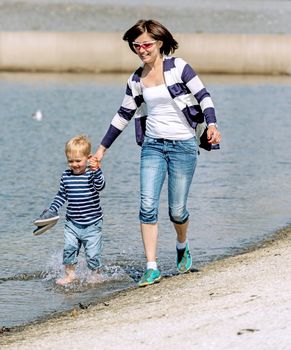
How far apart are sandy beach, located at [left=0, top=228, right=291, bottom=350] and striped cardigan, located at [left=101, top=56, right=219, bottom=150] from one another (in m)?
0.98

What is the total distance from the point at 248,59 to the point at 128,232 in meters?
20.8

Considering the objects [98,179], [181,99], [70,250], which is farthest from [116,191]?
[181,99]

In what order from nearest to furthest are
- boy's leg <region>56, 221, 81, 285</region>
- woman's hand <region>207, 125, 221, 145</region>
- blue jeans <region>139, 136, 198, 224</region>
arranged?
woman's hand <region>207, 125, 221, 145</region> → blue jeans <region>139, 136, 198, 224</region> → boy's leg <region>56, 221, 81, 285</region>

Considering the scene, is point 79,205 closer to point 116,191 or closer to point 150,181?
point 150,181

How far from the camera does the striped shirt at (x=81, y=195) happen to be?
9.59 m

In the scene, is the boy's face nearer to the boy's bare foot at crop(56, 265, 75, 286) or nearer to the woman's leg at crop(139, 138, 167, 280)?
the woman's leg at crop(139, 138, 167, 280)

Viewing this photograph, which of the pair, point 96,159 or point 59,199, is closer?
point 96,159

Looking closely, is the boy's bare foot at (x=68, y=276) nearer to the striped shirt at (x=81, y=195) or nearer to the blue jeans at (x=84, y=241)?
the blue jeans at (x=84, y=241)

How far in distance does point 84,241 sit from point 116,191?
4692mm

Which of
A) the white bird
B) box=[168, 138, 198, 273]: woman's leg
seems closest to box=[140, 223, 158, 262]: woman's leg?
box=[168, 138, 198, 273]: woman's leg

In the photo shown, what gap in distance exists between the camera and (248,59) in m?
32.6

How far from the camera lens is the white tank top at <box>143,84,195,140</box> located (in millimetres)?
8938

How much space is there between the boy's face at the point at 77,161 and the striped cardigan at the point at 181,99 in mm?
408

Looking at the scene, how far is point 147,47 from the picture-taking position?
29.1 ft
